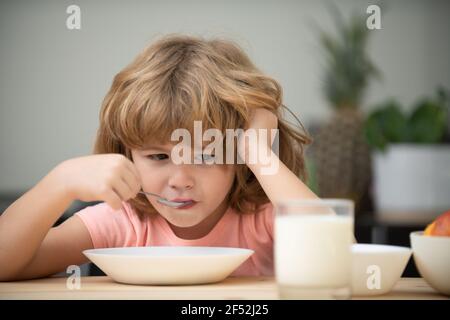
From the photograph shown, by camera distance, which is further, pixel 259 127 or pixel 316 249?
pixel 259 127

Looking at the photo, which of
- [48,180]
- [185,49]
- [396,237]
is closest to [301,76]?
[396,237]

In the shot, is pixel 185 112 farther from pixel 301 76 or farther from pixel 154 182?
pixel 301 76

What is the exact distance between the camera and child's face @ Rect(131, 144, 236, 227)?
4.03ft

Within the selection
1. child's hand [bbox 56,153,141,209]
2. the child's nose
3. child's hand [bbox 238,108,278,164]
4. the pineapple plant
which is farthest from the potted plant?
child's hand [bbox 56,153,141,209]

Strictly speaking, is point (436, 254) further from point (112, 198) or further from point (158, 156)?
point (158, 156)

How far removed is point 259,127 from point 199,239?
300 millimetres

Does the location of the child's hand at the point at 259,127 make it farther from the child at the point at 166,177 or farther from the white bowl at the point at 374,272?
the white bowl at the point at 374,272

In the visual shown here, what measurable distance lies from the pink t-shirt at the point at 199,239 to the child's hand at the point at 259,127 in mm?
239

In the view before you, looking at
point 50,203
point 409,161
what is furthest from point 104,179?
point 409,161

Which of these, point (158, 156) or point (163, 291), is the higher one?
point (158, 156)

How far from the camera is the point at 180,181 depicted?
3.98 feet

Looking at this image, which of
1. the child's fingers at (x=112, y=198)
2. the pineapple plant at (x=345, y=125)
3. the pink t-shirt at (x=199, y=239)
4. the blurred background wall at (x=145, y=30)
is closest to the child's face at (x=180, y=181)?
the pink t-shirt at (x=199, y=239)

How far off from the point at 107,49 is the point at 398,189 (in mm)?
2073

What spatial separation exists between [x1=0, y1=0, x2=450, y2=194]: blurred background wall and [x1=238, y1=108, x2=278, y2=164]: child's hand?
2.88m
